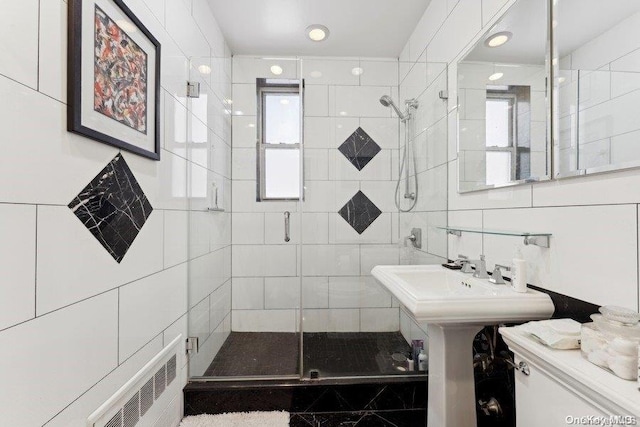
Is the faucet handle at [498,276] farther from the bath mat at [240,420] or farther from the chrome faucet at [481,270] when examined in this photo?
the bath mat at [240,420]

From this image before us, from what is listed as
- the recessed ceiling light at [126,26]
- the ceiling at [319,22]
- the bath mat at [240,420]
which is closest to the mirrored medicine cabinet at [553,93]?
the ceiling at [319,22]

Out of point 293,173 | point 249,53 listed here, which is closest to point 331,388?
point 293,173

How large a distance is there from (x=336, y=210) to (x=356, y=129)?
25.3 inches

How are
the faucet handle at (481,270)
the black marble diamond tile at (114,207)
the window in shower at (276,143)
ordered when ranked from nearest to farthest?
the black marble diamond tile at (114,207), the faucet handle at (481,270), the window in shower at (276,143)

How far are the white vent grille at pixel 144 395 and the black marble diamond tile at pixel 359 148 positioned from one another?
1.57 meters

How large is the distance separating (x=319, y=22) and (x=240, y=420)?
2.59 meters

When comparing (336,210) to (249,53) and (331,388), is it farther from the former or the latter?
(249,53)

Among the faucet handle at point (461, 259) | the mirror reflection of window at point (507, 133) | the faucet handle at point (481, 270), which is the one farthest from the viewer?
the faucet handle at point (461, 259)

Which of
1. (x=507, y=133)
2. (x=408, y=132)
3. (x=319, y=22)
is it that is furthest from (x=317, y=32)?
(x=507, y=133)

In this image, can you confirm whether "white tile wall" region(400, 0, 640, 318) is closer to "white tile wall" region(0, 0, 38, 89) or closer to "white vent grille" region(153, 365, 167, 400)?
"white tile wall" region(0, 0, 38, 89)

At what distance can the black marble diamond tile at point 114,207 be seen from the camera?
83cm

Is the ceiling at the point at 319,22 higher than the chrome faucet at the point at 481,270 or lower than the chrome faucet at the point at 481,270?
higher

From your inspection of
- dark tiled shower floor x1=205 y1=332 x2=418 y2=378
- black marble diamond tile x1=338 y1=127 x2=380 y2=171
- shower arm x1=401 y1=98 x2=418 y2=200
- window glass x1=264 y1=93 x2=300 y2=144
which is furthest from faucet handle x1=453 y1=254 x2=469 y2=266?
window glass x1=264 y1=93 x2=300 y2=144

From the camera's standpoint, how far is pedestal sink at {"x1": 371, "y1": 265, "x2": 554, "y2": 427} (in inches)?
36.4
